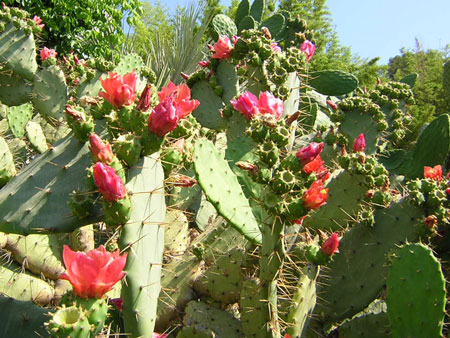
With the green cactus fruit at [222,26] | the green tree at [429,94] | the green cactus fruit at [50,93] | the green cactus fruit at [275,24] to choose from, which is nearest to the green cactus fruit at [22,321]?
the green cactus fruit at [50,93]

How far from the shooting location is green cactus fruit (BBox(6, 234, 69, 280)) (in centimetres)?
197

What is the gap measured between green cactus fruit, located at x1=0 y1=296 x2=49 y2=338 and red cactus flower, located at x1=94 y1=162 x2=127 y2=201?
1.85ft

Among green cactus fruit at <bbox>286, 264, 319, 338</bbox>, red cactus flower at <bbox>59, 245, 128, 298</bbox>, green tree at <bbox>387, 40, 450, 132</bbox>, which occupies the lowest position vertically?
green tree at <bbox>387, 40, 450, 132</bbox>

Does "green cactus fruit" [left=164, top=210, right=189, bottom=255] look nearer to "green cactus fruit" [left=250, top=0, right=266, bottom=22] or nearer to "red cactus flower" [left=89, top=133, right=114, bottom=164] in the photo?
"red cactus flower" [left=89, top=133, right=114, bottom=164]

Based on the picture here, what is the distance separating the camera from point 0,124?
3.55 metres

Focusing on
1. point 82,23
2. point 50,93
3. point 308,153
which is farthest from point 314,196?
point 82,23

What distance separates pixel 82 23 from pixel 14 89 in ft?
19.1

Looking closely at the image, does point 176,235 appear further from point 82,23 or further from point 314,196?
point 82,23

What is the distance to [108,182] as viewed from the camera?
100 centimetres

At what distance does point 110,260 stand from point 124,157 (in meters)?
0.38

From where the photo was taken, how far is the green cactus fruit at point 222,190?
1457 mm

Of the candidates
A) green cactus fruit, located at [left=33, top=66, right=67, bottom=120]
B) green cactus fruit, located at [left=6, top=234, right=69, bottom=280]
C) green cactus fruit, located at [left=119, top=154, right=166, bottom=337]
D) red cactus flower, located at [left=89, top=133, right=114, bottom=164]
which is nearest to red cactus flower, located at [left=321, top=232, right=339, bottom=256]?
green cactus fruit, located at [left=119, top=154, right=166, bottom=337]

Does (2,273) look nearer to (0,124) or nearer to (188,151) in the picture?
(188,151)


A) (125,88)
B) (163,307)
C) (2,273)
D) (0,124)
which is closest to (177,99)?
(125,88)
